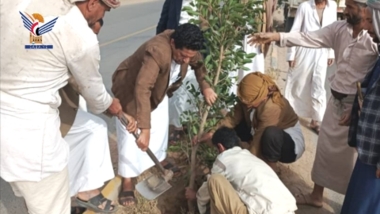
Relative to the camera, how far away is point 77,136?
319 cm

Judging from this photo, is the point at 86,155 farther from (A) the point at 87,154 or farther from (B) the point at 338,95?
(B) the point at 338,95

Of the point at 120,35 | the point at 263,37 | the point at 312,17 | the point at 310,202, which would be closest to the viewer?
the point at 263,37

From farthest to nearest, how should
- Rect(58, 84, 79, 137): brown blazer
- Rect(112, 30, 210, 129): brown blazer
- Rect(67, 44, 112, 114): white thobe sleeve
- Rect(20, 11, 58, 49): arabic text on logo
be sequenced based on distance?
Rect(112, 30, 210, 129): brown blazer
Rect(58, 84, 79, 137): brown blazer
Rect(67, 44, 112, 114): white thobe sleeve
Rect(20, 11, 58, 49): arabic text on logo

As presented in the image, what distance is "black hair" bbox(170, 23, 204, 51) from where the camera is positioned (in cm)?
309

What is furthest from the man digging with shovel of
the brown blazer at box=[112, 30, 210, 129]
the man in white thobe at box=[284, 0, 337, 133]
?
the man in white thobe at box=[284, 0, 337, 133]

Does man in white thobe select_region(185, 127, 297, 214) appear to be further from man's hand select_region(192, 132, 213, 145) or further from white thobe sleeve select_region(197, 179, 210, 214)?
man's hand select_region(192, 132, 213, 145)

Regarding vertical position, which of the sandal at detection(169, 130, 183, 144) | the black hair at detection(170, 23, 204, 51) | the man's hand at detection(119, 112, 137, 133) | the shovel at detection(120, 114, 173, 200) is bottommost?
the sandal at detection(169, 130, 183, 144)

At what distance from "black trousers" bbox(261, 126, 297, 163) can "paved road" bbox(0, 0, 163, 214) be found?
2034 millimetres

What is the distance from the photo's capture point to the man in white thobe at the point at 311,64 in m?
5.22

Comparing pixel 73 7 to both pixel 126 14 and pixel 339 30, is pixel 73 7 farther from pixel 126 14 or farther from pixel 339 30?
pixel 126 14

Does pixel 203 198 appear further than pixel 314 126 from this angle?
No

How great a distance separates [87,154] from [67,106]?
514mm

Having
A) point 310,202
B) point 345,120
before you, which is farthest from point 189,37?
point 310,202

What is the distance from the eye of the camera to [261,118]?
3.57 metres
